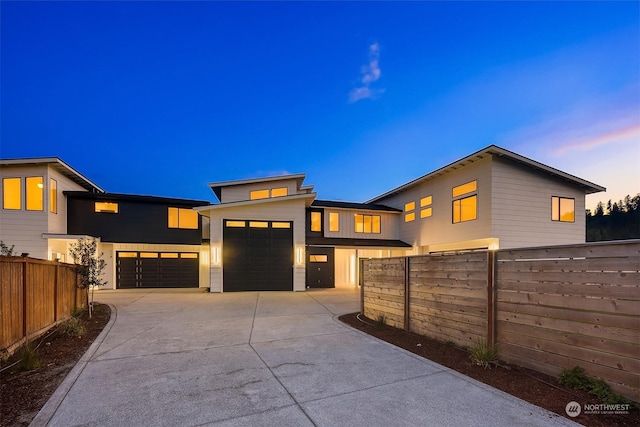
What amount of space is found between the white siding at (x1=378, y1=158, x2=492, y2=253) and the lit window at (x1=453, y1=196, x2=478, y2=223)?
25 centimetres

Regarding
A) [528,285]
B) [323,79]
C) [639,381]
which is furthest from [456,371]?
[323,79]

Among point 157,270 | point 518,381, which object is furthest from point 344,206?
point 518,381

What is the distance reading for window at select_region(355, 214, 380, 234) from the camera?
68.2 feet

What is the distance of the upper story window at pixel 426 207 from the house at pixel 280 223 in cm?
10

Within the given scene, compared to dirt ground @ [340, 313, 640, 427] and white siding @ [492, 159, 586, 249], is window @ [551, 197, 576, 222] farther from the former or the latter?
dirt ground @ [340, 313, 640, 427]

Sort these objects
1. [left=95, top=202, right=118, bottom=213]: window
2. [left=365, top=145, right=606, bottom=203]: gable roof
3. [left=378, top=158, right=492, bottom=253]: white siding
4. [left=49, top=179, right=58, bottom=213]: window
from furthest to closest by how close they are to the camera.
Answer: [left=95, top=202, right=118, bottom=213]: window → [left=49, top=179, right=58, bottom=213]: window → [left=378, top=158, right=492, bottom=253]: white siding → [left=365, top=145, right=606, bottom=203]: gable roof

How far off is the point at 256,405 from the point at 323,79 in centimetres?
2893

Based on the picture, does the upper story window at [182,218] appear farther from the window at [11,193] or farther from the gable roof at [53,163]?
the window at [11,193]

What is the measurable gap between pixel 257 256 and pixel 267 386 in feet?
40.7

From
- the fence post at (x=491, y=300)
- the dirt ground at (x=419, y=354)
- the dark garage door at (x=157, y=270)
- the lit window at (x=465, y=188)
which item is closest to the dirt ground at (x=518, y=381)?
the dirt ground at (x=419, y=354)

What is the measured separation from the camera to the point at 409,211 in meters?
20.3

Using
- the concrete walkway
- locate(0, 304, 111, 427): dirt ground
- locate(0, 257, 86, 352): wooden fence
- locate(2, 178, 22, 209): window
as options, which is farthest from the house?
locate(0, 304, 111, 427): dirt ground

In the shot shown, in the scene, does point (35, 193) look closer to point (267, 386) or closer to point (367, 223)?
point (267, 386)

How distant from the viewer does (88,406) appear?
3.61 meters
